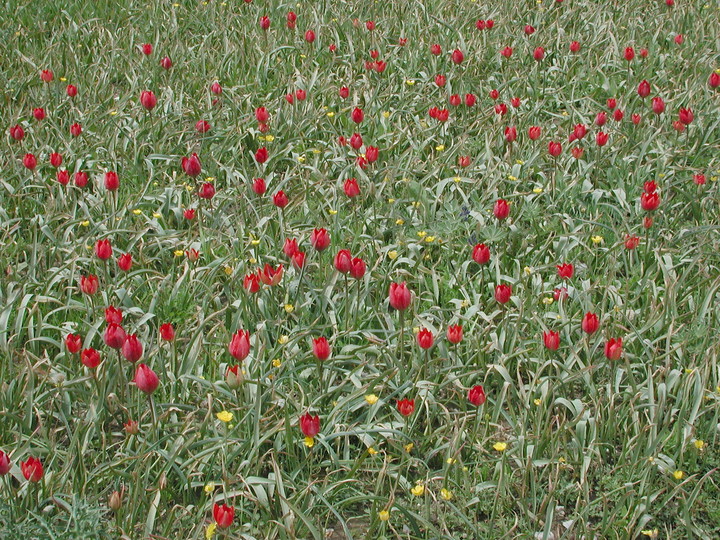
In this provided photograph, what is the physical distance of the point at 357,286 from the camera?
3.02m

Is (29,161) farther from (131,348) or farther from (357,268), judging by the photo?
(357,268)

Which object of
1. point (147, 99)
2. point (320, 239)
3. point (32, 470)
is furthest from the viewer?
point (147, 99)

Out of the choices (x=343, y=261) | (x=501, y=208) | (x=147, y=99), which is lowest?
(x=147, y=99)

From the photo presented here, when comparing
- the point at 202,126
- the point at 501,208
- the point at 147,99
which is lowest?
the point at 202,126

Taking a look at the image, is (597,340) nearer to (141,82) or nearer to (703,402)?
(703,402)

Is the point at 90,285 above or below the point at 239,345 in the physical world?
below

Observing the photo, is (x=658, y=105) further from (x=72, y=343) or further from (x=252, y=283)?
(x=72, y=343)

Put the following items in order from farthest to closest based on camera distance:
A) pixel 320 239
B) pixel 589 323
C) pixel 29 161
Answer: pixel 29 161 < pixel 320 239 < pixel 589 323

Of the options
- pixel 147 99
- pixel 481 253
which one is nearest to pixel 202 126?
pixel 147 99

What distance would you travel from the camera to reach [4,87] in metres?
4.58

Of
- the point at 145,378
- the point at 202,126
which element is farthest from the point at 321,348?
the point at 202,126

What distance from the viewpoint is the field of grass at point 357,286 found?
2344mm

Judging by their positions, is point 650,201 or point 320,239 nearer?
point 320,239

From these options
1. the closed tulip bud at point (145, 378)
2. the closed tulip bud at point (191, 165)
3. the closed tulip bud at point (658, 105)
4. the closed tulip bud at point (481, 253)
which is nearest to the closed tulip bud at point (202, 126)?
the closed tulip bud at point (191, 165)
